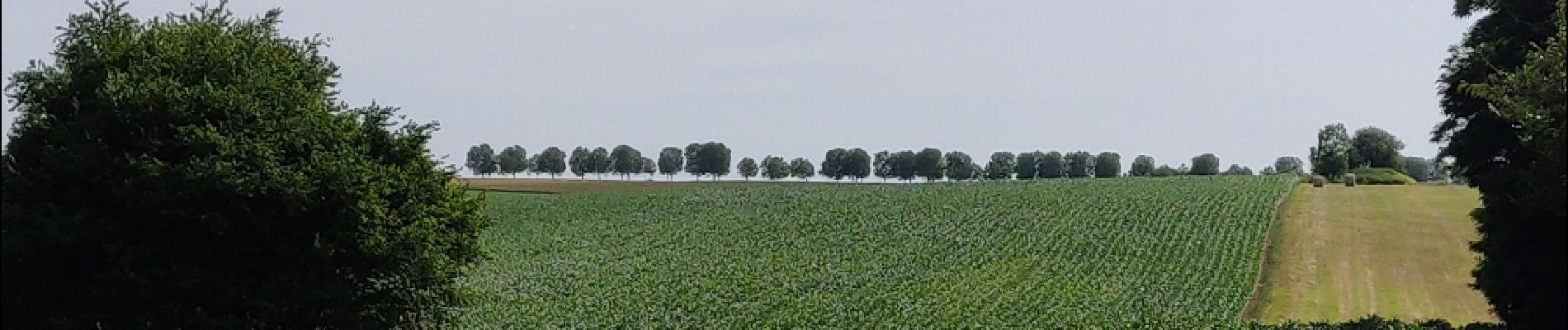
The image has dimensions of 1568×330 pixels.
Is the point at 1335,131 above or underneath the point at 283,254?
above

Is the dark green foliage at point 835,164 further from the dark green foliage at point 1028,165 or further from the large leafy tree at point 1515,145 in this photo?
the large leafy tree at point 1515,145

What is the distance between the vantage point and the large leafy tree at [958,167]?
111m

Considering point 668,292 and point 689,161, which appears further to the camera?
point 689,161

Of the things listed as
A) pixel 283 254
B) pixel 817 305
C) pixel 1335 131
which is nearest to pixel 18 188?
pixel 283 254

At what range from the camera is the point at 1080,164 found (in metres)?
121

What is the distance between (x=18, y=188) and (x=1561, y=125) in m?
16.3

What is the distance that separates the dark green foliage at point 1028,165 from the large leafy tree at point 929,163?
12.8m

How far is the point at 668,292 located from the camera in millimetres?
34188

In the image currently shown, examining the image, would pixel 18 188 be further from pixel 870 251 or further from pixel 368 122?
pixel 870 251

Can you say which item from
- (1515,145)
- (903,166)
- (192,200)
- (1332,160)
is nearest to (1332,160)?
(1332,160)

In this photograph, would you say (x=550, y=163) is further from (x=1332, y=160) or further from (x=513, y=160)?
(x=1332, y=160)

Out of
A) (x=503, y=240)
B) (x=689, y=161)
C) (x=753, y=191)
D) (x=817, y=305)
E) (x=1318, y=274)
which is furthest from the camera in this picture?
(x=689, y=161)

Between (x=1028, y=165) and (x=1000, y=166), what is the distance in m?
4.17

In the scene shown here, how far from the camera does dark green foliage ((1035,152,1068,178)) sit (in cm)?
12086
